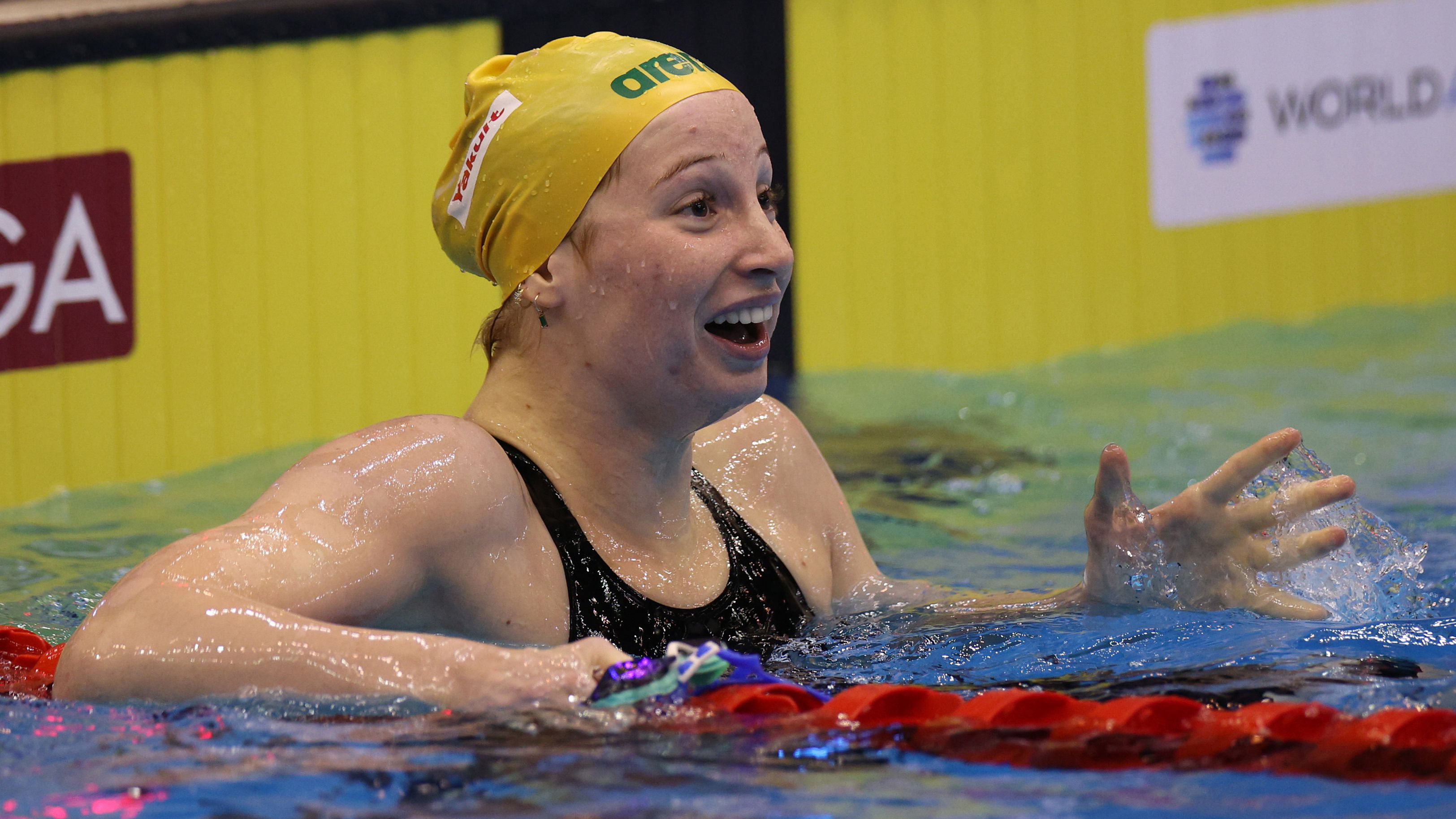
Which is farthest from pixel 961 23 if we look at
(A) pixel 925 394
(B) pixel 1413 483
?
(B) pixel 1413 483

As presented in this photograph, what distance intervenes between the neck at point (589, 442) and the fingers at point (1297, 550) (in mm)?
893

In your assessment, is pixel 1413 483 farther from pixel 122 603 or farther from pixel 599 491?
pixel 122 603

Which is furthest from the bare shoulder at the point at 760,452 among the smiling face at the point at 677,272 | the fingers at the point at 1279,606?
the fingers at the point at 1279,606

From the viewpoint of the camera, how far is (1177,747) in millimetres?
1776

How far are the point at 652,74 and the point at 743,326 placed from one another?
1.31 feet

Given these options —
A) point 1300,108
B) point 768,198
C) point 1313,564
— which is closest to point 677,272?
point 768,198

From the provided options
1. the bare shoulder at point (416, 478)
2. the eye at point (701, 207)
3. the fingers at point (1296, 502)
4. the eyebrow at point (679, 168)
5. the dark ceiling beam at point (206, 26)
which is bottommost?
the fingers at point (1296, 502)

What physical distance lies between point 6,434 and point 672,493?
11.1 feet

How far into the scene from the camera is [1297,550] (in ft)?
7.72

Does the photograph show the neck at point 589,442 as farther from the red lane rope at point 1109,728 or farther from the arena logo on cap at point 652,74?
the red lane rope at point 1109,728

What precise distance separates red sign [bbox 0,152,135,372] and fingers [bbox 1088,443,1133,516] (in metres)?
3.73

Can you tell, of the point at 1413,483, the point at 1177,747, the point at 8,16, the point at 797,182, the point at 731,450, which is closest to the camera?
the point at 1177,747

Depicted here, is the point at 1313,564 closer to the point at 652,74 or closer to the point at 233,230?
the point at 652,74

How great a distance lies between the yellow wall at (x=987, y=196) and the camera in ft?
19.3
